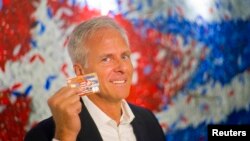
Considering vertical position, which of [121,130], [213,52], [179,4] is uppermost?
[179,4]

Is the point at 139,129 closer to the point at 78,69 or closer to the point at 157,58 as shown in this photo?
the point at 78,69

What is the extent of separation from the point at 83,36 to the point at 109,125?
1.47 feet

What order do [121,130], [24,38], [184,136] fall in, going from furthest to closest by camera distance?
→ [184,136] < [24,38] < [121,130]

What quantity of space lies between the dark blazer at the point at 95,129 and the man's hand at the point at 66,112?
0.15 metres

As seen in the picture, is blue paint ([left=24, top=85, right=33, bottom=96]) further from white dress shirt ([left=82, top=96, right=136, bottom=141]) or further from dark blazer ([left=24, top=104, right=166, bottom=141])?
white dress shirt ([left=82, top=96, right=136, bottom=141])

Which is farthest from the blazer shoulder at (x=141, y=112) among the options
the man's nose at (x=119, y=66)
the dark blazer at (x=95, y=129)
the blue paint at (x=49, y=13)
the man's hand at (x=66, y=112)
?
the blue paint at (x=49, y=13)

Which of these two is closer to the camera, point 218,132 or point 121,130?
point 121,130

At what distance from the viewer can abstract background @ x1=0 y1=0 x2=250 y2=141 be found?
204 cm

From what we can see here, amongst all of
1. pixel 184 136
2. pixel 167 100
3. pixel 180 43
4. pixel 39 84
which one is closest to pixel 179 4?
pixel 180 43

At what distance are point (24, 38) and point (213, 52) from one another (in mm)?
1159

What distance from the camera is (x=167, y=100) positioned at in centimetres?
237

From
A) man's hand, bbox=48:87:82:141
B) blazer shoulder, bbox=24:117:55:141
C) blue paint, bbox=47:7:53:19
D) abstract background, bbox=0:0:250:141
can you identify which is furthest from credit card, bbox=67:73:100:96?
blue paint, bbox=47:7:53:19

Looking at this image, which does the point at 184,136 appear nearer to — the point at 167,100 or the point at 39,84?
the point at 167,100

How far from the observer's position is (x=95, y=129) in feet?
5.96
